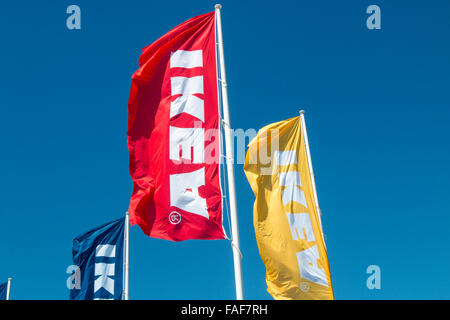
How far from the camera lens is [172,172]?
10.2m

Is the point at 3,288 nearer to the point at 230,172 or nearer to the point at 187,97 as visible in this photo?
the point at 187,97

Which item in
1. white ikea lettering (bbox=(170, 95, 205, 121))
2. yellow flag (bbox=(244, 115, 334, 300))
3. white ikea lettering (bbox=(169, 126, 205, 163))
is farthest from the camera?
yellow flag (bbox=(244, 115, 334, 300))

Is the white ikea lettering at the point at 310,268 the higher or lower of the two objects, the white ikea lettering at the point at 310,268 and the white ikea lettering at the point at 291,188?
the lower

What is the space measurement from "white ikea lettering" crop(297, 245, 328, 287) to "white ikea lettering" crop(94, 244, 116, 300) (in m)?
11.0

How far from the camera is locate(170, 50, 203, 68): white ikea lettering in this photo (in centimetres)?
1144

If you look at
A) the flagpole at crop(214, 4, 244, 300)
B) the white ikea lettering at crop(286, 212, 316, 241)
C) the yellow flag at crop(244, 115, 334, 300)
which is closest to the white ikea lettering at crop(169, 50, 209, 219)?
the flagpole at crop(214, 4, 244, 300)

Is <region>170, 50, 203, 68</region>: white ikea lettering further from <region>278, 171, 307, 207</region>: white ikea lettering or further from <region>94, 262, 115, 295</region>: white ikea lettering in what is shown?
<region>94, 262, 115, 295</region>: white ikea lettering

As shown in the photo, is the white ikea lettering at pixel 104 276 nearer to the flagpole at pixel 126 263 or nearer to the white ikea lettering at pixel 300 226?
the flagpole at pixel 126 263

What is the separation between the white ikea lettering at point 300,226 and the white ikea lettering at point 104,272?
35.4 feet

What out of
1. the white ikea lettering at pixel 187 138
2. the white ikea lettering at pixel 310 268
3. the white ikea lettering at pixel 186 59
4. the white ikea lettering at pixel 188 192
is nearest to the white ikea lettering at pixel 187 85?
the white ikea lettering at pixel 187 138

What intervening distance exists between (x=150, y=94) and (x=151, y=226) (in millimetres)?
3448

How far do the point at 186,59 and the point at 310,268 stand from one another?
702 cm

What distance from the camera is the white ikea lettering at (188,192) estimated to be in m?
9.78

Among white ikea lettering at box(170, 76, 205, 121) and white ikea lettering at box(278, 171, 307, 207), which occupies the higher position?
white ikea lettering at box(170, 76, 205, 121)
